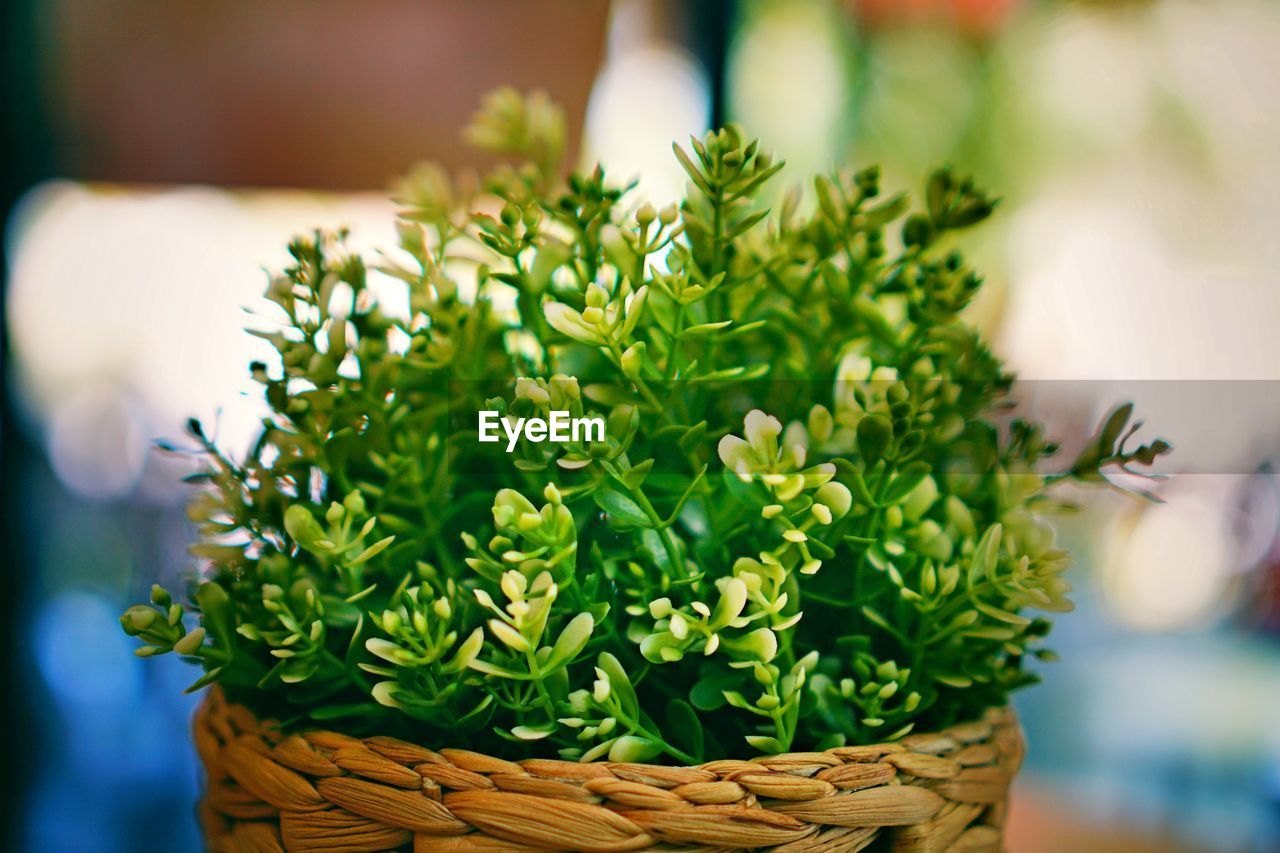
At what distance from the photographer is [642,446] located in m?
0.33

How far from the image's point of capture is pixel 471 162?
132cm

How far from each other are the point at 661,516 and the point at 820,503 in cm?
7

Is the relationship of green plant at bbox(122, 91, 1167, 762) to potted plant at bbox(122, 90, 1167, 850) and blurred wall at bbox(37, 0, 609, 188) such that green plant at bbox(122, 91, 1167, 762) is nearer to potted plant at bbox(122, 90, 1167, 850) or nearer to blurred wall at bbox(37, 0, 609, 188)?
potted plant at bbox(122, 90, 1167, 850)

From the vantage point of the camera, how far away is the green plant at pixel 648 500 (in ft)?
0.97

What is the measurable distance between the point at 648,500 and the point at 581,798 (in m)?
0.10

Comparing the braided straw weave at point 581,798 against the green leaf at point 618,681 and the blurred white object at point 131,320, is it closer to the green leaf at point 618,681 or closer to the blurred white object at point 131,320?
the green leaf at point 618,681

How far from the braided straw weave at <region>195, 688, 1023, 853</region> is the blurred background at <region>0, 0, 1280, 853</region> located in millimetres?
693

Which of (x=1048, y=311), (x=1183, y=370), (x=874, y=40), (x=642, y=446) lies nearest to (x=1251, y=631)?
(x=1183, y=370)

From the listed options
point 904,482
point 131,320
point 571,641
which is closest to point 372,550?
point 571,641

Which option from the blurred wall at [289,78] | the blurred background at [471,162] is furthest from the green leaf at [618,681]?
the blurred wall at [289,78]

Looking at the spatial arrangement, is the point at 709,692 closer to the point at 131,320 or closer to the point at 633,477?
the point at 633,477

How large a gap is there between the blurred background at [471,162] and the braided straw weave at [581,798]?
693 millimetres

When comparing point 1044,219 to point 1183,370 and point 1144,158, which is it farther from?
point 1183,370

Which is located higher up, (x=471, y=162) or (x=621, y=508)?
(x=471, y=162)
